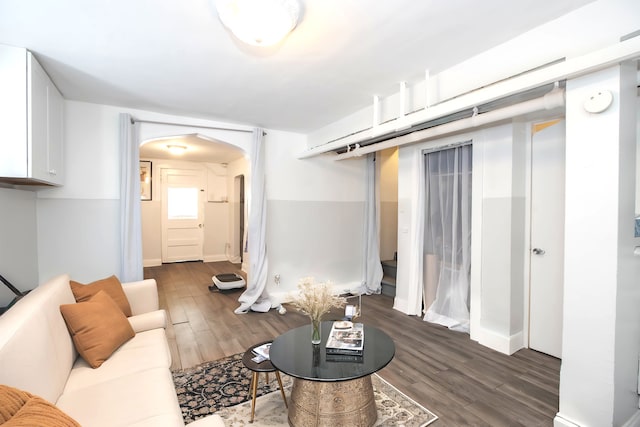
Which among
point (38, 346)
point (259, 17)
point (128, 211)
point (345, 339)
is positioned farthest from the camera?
point (128, 211)

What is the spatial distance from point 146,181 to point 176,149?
1863 millimetres

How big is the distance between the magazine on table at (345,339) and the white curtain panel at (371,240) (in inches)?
117

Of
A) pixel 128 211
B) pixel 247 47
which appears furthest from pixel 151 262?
pixel 247 47

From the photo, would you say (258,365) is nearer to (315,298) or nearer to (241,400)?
(241,400)

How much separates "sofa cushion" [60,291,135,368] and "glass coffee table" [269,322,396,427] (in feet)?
3.75

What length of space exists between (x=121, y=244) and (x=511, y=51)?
170 inches

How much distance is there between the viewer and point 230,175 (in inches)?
323

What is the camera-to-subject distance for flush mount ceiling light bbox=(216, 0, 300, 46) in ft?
5.54

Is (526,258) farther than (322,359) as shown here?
Yes

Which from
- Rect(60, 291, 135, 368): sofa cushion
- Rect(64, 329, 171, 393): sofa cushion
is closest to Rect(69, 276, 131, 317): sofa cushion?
Rect(60, 291, 135, 368): sofa cushion

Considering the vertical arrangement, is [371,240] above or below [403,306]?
above

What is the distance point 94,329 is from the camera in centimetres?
206

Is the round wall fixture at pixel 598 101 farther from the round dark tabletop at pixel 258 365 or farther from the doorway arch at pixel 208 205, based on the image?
the doorway arch at pixel 208 205

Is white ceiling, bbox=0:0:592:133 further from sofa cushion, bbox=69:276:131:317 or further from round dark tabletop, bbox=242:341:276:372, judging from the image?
round dark tabletop, bbox=242:341:276:372
